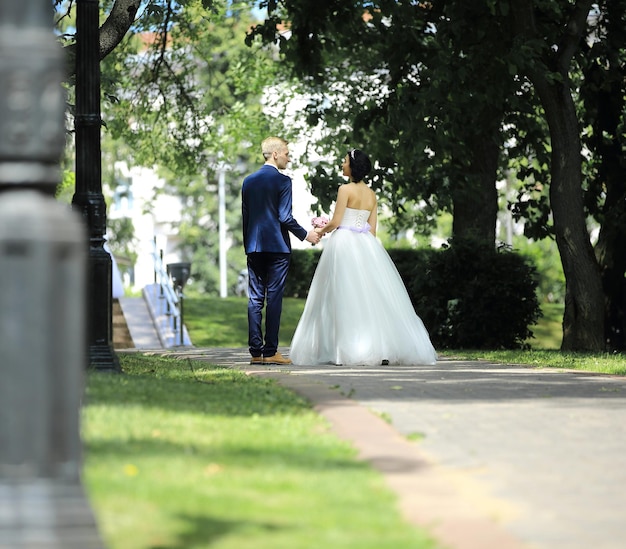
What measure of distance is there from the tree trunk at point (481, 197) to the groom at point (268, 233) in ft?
32.4

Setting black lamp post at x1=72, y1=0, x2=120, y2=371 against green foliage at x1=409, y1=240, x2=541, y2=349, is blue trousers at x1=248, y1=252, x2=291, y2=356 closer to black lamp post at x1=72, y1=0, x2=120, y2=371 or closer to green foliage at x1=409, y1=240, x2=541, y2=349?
black lamp post at x1=72, y1=0, x2=120, y2=371

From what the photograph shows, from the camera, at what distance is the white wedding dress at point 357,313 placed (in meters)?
14.4

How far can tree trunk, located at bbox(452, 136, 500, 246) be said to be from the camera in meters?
24.3

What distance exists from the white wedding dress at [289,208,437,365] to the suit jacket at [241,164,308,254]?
79cm

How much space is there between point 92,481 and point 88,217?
21.5 feet

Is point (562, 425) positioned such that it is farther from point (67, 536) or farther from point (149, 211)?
point (149, 211)

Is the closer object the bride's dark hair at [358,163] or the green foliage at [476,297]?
the bride's dark hair at [358,163]

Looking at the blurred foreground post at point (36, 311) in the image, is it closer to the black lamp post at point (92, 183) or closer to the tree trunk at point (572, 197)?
the black lamp post at point (92, 183)

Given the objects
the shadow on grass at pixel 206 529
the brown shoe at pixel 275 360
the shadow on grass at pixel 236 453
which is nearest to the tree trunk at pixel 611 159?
the brown shoe at pixel 275 360

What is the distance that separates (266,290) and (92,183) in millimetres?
3285

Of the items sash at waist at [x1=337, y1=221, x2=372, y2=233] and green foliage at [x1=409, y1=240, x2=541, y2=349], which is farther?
green foliage at [x1=409, y1=240, x2=541, y2=349]

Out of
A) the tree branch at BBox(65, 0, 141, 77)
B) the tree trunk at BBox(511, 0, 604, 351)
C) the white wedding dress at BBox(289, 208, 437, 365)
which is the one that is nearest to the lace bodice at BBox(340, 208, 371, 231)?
the white wedding dress at BBox(289, 208, 437, 365)

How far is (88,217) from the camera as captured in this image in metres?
11.8

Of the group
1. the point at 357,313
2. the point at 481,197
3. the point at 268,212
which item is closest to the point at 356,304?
the point at 357,313
